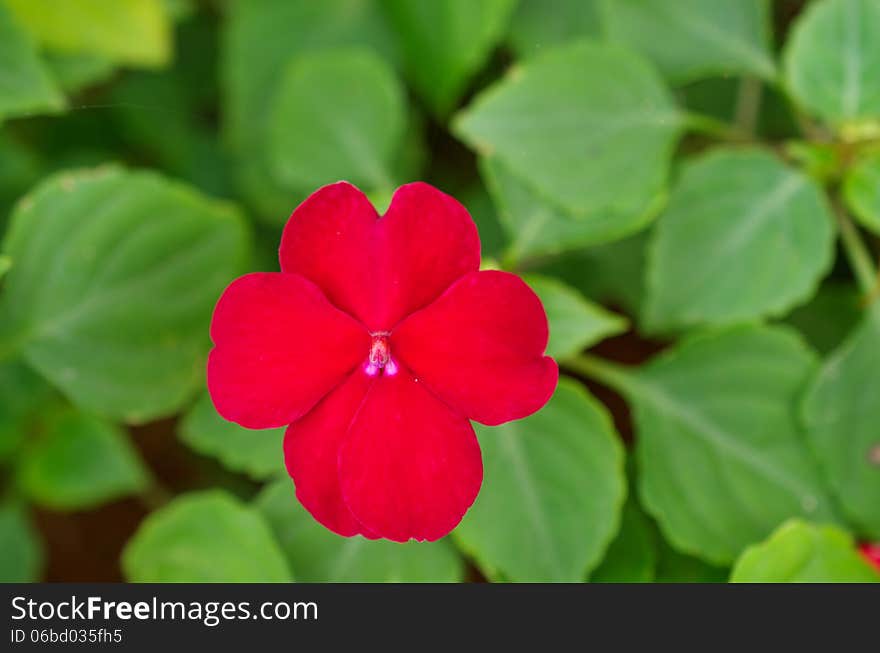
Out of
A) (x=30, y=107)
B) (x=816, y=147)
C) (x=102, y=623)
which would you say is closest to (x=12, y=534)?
(x=102, y=623)

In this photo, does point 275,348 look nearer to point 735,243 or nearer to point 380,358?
point 380,358

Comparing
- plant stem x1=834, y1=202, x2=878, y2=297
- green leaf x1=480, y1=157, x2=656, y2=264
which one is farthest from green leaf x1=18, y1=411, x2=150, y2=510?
plant stem x1=834, y1=202, x2=878, y2=297

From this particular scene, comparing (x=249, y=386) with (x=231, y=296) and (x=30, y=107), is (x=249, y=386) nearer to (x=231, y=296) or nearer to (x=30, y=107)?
(x=231, y=296)

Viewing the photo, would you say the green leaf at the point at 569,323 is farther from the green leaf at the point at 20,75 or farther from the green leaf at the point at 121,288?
the green leaf at the point at 20,75

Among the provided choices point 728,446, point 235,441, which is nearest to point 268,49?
point 235,441

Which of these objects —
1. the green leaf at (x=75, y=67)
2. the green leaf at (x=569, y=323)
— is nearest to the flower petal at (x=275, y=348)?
the green leaf at (x=569, y=323)
